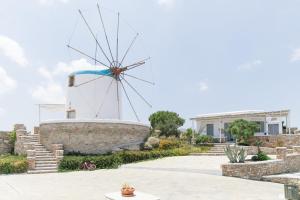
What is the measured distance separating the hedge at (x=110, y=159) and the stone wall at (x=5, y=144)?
30.1 feet

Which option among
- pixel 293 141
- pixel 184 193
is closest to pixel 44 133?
pixel 184 193

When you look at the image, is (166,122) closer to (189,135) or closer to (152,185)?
(189,135)

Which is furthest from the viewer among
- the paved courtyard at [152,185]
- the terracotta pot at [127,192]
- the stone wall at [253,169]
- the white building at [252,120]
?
the white building at [252,120]

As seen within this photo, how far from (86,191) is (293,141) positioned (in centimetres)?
2376

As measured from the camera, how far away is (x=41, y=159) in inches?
1034

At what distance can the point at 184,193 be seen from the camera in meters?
15.0

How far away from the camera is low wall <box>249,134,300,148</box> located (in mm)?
33438

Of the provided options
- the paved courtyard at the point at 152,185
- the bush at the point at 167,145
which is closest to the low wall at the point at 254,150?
the bush at the point at 167,145

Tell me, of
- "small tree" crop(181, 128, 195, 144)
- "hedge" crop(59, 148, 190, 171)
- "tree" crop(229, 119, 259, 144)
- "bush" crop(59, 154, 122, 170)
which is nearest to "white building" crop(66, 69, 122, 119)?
"hedge" crop(59, 148, 190, 171)

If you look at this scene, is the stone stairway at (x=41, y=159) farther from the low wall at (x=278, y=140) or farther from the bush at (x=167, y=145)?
the low wall at (x=278, y=140)

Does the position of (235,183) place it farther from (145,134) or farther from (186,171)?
(145,134)

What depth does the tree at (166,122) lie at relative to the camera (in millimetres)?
44594

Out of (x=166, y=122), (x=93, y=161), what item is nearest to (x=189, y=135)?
(x=166, y=122)

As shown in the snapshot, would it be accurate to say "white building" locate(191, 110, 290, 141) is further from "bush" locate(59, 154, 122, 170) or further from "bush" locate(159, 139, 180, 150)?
"bush" locate(59, 154, 122, 170)
